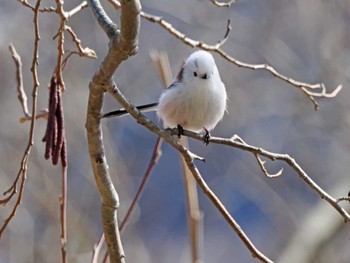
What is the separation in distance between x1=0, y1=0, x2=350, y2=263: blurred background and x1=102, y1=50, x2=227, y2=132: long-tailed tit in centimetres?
184

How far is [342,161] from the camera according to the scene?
389cm

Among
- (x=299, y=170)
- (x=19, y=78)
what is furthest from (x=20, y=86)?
(x=299, y=170)

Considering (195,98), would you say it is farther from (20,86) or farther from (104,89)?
(104,89)

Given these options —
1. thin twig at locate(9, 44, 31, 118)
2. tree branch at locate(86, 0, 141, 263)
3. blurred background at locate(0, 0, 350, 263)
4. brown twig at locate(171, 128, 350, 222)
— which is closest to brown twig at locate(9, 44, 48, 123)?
thin twig at locate(9, 44, 31, 118)

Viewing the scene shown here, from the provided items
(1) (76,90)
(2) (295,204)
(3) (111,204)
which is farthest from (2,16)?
(3) (111,204)

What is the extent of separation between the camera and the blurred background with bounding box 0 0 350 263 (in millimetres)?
3562

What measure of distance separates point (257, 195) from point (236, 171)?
18 centimetres

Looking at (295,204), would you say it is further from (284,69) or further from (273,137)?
(284,69)

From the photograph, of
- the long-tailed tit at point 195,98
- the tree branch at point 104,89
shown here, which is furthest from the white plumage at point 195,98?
the tree branch at point 104,89

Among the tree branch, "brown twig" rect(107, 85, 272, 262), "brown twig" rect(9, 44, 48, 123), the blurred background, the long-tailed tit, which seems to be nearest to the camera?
the tree branch

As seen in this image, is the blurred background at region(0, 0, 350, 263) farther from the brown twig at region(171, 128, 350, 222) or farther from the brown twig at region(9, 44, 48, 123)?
the brown twig at region(171, 128, 350, 222)

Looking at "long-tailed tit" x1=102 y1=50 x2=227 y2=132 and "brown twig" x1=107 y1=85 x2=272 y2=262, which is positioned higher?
"long-tailed tit" x1=102 y1=50 x2=227 y2=132

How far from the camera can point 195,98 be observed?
1.51 m

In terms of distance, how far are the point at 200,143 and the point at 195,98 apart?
7.62ft
